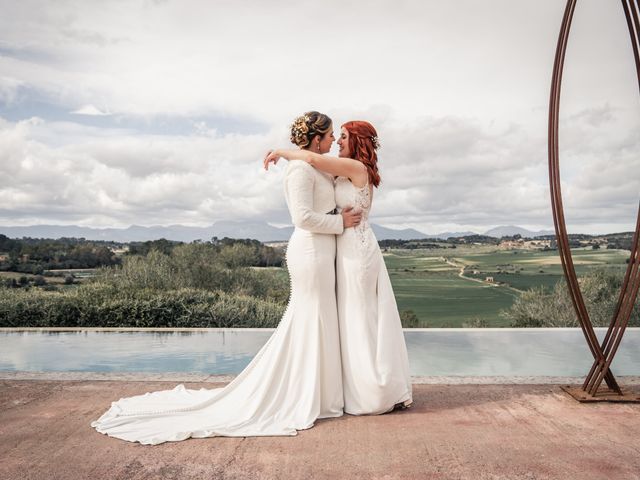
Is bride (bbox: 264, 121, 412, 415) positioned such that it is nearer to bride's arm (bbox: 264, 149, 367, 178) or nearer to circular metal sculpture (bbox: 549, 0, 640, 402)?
bride's arm (bbox: 264, 149, 367, 178)

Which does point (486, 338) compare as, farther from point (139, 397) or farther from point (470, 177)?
point (470, 177)

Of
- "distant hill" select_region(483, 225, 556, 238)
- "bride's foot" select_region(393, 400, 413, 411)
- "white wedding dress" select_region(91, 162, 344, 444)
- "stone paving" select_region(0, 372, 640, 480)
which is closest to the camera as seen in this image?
"stone paving" select_region(0, 372, 640, 480)

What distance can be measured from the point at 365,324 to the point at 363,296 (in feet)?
0.56

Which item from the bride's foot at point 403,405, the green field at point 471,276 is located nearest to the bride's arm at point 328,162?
the bride's foot at point 403,405

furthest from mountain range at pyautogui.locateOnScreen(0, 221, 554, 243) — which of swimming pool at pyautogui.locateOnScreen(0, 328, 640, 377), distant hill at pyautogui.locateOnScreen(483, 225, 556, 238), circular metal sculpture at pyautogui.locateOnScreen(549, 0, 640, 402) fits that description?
circular metal sculpture at pyautogui.locateOnScreen(549, 0, 640, 402)

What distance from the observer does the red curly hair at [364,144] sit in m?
3.81

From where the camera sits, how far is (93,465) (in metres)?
2.95

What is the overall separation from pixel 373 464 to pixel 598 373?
1924 millimetres

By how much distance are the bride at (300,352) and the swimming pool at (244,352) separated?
3456 millimetres

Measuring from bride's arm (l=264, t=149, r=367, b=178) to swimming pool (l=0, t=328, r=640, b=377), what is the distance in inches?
156

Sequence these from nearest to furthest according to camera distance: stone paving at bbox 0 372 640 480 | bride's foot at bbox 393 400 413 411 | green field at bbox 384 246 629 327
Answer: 1. stone paving at bbox 0 372 640 480
2. bride's foot at bbox 393 400 413 411
3. green field at bbox 384 246 629 327

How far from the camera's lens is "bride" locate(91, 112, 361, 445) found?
3.57 m

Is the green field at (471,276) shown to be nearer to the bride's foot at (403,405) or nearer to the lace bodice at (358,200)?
the bride's foot at (403,405)

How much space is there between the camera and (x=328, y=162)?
3654 millimetres
